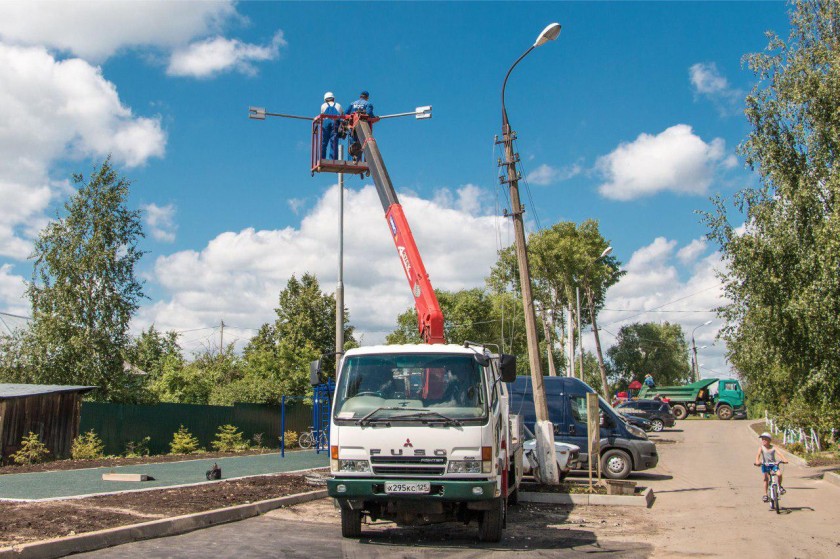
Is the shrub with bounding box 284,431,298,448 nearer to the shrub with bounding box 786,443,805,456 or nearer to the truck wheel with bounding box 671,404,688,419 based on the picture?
the shrub with bounding box 786,443,805,456

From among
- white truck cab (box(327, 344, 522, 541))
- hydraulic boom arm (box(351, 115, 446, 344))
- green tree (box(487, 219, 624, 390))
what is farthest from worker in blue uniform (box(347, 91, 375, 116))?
green tree (box(487, 219, 624, 390))

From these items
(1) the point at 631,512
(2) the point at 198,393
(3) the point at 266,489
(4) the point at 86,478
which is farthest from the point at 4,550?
(2) the point at 198,393

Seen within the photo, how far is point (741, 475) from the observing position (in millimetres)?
20062

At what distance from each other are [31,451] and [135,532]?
12147 mm

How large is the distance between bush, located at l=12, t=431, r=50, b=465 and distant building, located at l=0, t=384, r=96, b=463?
0.88 ft

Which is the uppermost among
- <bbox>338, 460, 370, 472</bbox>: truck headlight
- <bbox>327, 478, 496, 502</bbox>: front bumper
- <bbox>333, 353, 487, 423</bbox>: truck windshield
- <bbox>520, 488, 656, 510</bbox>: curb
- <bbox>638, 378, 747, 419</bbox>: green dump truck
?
<bbox>638, 378, 747, 419</bbox>: green dump truck

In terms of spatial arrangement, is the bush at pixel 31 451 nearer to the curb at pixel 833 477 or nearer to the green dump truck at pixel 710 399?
the curb at pixel 833 477

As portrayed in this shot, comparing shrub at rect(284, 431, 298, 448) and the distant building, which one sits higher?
the distant building

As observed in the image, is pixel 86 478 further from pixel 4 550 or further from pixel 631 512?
pixel 631 512

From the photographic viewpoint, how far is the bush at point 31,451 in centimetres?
1891

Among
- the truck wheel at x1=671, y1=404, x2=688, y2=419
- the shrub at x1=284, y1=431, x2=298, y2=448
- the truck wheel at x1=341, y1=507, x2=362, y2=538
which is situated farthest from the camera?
the truck wheel at x1=671, y1=404, x2=688, y2=419

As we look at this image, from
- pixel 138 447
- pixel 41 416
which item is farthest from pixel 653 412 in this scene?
pixel 41 416

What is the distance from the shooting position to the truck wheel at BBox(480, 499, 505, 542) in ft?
30.3

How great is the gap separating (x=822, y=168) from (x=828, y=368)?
4.50m
